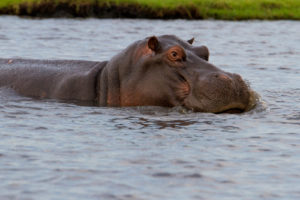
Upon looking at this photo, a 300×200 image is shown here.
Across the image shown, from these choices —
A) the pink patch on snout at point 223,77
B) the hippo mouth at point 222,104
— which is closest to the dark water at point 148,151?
the hippo mouth at point 222,104

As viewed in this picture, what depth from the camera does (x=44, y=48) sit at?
15.0 m

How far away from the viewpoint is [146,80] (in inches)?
276

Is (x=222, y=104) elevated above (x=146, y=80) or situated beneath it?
situated beneath

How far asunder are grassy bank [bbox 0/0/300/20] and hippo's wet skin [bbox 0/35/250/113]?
1770 centimetres

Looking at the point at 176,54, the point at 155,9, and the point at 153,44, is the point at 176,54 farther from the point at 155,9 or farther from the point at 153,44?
the point at 155,9

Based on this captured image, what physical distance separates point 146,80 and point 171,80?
0.90ft

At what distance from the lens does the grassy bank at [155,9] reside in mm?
25531

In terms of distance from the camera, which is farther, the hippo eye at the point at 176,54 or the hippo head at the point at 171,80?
the hippo eye at the point at 176,54

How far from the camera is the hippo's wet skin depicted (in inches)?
261

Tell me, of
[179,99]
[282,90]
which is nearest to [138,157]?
[179,99]

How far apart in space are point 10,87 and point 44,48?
23.0 ft

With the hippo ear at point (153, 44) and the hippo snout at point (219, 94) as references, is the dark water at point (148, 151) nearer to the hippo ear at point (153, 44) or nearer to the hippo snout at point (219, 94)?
the hippo snout at point (219, 94)

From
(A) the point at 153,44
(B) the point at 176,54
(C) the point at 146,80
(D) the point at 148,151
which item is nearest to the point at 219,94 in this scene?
(B) the point at 176,54

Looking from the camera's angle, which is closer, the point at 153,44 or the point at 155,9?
the point at 153,44
